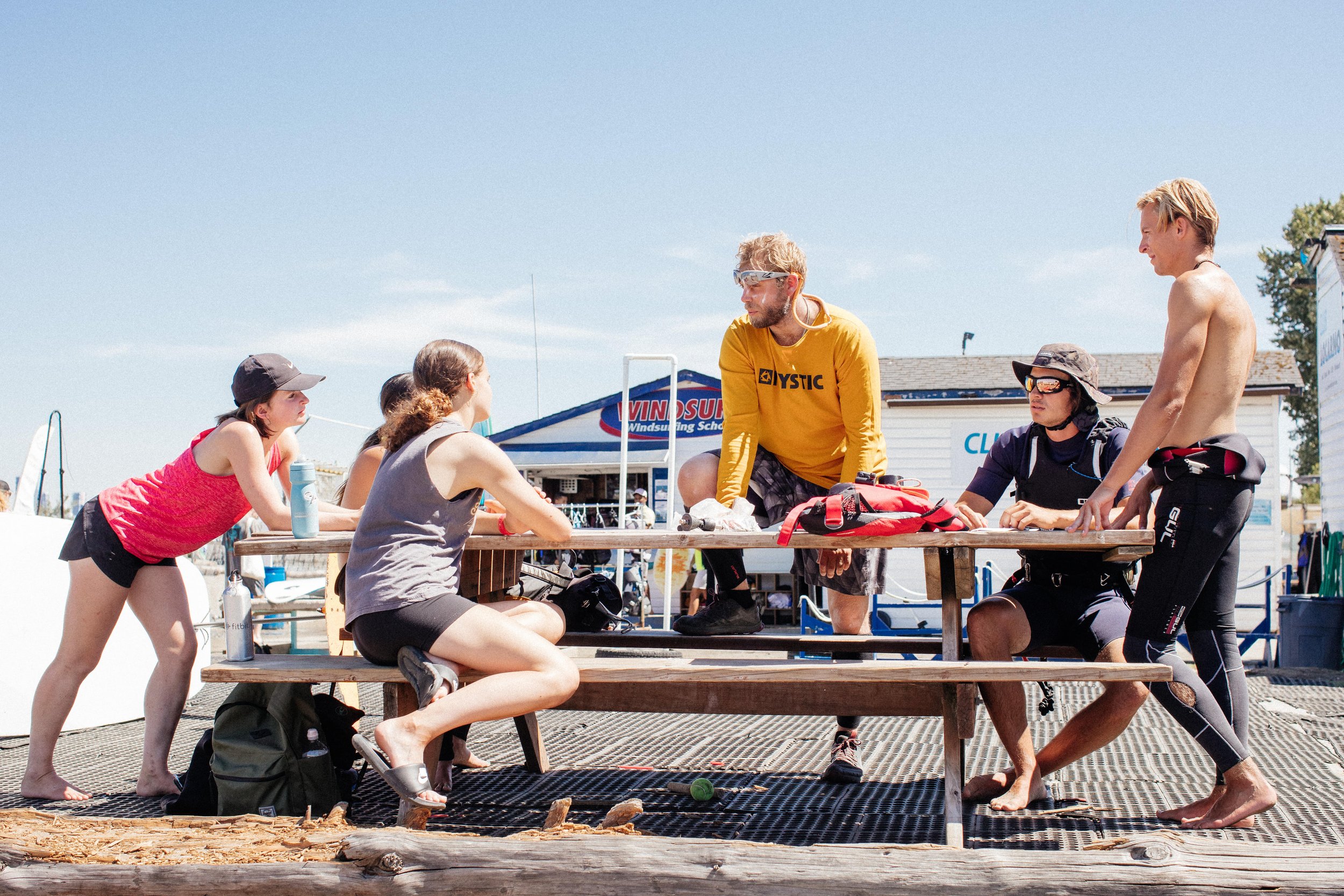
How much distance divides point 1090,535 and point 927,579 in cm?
71

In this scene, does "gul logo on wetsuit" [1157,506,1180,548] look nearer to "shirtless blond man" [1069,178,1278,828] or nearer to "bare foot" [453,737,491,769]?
"shirtless blond man" [1069,178,1278,828]

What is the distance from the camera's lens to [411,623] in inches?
127

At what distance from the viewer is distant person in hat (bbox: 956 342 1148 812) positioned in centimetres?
370

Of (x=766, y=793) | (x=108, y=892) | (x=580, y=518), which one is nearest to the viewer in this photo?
(x=108, y=892)

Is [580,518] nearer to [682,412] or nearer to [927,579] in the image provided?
[682,412]

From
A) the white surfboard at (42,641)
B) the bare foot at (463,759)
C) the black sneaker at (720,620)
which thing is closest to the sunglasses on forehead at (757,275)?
the black sneaker at (720,620)

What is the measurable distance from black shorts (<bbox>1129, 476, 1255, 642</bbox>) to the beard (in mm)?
1754

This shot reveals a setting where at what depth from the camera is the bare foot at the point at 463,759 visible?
4.54 meters

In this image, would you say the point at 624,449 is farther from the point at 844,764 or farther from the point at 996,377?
the point at 996,377

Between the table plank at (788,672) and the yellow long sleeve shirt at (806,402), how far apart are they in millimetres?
1308

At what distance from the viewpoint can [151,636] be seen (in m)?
Answer: 4.12

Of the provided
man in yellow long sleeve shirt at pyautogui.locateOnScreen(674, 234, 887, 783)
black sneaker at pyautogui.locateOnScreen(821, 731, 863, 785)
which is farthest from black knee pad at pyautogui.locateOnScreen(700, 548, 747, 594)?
black sneaker at pyautogui.locateOnScreen(821, 731, 863, 785)

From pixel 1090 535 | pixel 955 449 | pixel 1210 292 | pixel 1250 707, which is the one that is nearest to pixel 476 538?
pixel 1090 535

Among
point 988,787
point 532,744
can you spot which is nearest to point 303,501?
point 532,744
